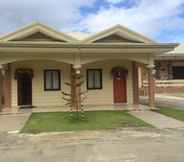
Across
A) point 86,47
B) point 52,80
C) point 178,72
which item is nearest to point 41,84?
point 52,80

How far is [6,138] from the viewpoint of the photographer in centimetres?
1215

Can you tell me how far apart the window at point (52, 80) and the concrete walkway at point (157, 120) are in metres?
5.31

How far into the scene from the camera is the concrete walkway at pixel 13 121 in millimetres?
14125

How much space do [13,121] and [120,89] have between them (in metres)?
8.38

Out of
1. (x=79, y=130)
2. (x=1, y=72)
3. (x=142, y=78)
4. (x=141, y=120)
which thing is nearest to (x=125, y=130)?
(x=79, y=130)

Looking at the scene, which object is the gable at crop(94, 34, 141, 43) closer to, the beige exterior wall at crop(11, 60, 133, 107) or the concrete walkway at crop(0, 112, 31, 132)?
the beige exterior wall at crop(11, 60, 133, 107)

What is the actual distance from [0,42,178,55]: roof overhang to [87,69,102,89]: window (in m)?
3.31

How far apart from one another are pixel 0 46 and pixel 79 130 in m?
6.45

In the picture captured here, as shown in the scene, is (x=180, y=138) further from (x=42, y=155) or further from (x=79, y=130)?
(x=42, y=155)

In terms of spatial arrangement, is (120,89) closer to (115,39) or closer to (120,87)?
(120,87)

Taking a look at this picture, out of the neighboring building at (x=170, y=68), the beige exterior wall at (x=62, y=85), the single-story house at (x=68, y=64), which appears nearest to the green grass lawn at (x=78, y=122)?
the single-story house at (x=68, y=64)

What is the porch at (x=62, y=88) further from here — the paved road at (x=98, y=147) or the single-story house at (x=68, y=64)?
the paved road at (x=98, y=147)

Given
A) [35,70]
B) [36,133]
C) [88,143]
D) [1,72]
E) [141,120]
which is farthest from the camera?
[35,70]

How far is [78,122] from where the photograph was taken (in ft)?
50.2
